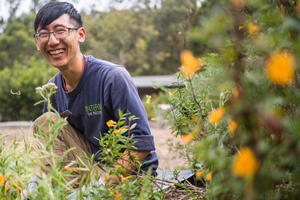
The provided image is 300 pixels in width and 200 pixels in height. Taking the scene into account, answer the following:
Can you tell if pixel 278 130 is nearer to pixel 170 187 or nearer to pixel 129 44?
pixel 170 187

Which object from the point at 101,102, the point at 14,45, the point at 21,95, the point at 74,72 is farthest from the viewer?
the point at 14,45

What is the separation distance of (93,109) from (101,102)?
0.10 metres

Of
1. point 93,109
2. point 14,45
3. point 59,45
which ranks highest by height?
point 14,45

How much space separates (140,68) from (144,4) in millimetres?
5675

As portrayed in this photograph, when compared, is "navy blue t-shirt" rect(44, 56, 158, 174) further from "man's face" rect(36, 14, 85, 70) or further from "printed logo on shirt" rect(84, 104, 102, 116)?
"man's face" rect(36, 14, 85, 70)

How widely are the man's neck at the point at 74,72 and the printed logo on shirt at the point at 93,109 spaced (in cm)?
23

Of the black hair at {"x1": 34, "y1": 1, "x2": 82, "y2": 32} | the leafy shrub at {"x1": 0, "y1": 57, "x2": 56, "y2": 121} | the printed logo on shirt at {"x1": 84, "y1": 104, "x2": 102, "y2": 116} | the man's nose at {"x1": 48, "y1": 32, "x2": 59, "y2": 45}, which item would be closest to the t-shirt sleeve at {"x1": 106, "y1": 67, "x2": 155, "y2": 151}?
the printed logo on shirt at {"x1": 84, "y1": 104, "x2": 102, "y2": 116}

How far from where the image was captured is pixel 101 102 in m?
2.12

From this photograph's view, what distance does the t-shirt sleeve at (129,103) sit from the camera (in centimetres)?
180

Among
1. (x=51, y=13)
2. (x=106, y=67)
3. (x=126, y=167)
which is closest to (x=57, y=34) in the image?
(x=51, y=13)

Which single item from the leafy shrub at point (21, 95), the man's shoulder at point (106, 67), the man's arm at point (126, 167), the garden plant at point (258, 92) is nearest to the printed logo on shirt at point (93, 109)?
the man's shoulder at point (106, 67)

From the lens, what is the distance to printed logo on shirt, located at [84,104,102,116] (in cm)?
214

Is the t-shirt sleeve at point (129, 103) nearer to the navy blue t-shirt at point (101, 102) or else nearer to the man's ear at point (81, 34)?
the navy blue t-shirt at point (101, 102)

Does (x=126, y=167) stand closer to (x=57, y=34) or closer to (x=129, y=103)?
(x=129, y=103)
